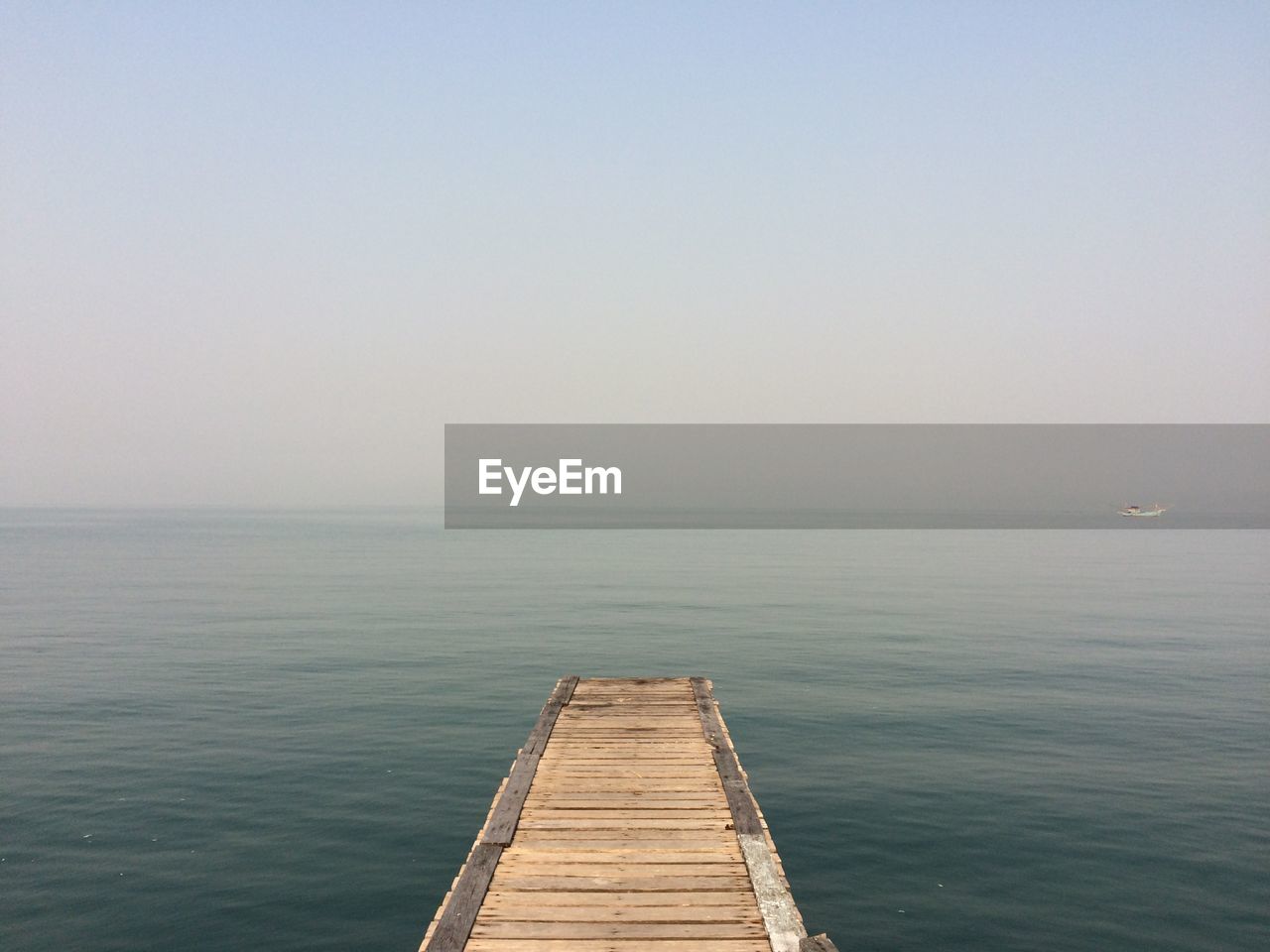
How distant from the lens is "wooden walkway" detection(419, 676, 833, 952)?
10.0 meters

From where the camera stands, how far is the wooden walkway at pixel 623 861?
1002cm

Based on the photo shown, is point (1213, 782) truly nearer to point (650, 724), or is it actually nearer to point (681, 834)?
point (650, 724)

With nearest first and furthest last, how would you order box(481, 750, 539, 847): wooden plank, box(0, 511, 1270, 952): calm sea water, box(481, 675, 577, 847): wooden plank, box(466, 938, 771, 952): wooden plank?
1. box(466, 938, 771, 952): wooden plank
2. box(481, 750, 539, 847): wooden plank
3. box(481, 675, 577, 847): wooden plank
4. box(0, 511, 1270, 952): calm sea water

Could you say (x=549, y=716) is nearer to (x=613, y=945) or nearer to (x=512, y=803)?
(x=512, y=803)

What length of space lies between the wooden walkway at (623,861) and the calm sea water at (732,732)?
3219 millimetres

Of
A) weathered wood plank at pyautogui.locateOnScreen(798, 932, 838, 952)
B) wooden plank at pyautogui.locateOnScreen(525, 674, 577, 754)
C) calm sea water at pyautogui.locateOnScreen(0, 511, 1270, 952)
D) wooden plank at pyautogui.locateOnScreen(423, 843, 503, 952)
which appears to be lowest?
calm sea water at pyautogui.locateOnScreen(0, 511, 1270, 952)

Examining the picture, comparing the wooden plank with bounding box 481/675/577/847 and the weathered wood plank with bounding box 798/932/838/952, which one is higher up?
the weathered wood plank with bounding box 798/932/838/952

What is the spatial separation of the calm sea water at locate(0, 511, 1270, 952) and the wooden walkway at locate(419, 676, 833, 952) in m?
3.22

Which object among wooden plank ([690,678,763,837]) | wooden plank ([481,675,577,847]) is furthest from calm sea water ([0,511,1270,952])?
wooden plank ([481,675,577,847])

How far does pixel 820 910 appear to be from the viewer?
1602 cm

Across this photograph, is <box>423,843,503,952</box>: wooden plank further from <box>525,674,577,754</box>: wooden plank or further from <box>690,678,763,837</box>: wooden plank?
<box>525,674,577,754</box>: wooden plank

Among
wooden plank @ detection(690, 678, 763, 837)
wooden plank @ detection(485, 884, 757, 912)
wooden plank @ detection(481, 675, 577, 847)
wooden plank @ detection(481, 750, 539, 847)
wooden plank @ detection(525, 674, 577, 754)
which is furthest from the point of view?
wooden plank @ detection(525, 674, 577, 754)

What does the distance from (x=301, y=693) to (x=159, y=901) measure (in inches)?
666

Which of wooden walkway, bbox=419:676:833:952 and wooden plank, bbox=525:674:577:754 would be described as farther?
wooden plank, bbox=525:674:577:754
